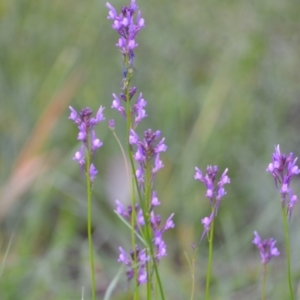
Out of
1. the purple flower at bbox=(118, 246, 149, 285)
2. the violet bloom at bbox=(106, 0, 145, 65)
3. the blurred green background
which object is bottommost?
the purple flower at bbox=(118, 246, 149, 285)

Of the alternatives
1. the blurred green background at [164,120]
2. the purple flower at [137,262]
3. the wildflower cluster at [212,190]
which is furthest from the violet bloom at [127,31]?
the blurred green background at [164,120]

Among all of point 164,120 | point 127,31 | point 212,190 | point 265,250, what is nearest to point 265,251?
point 265,250

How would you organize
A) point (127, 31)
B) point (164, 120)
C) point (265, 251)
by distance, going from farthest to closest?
point (164, 120) → point (265, 251) → point (127, 31)

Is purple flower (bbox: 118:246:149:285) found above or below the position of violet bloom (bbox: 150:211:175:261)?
below

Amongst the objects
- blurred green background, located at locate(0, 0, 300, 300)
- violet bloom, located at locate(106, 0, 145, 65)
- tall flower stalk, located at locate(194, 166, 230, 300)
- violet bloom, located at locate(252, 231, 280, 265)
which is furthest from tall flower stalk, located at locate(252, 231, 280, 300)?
→ blurred green background, located at locate(0, 0, 300, 300)

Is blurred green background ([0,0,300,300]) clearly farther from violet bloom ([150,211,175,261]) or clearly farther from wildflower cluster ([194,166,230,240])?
wildflower cluster ([194,166,230,240])

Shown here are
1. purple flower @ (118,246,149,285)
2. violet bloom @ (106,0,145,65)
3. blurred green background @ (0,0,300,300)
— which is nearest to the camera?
violet bloom @ (106,0,145,65)

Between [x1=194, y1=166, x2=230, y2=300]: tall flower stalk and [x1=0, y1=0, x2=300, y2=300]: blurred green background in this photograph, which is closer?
[x1=194, y1=166, x2=230, y2=300]: tall flower stalk

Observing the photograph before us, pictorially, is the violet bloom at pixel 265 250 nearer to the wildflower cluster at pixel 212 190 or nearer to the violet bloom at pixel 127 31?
the wildflower cluster at pixel 212 190

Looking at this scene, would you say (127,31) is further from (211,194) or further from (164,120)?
(164,120)

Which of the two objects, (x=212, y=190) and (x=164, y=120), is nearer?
(x=212, y=190)
